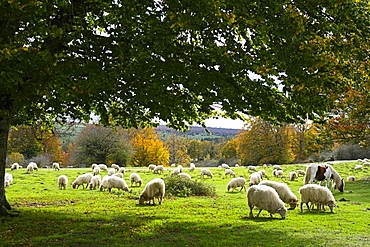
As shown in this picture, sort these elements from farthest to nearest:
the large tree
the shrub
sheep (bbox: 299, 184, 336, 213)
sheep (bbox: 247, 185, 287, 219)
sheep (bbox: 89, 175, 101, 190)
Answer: sheep (bbox: 89, 175, 101, 190) → the shrub → sheep (bbox: 299, 184, 336, 213) → sheep (bbox: 247, 185, 287, 219) → the large tree

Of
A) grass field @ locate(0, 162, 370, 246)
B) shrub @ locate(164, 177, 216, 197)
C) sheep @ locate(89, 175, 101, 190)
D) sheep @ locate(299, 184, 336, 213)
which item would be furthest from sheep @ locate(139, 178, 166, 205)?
sheep @ locate(89, 175, 101, 190)

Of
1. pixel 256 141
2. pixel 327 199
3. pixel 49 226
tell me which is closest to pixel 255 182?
pixel 327 199

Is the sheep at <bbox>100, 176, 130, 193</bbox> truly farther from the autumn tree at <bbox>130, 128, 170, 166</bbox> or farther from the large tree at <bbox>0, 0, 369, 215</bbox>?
the autumn tree at <bbox>130, 128, 170, 166</bbox>

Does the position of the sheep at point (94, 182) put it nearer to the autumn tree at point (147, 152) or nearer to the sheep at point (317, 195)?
the sheep at point (317, 195)

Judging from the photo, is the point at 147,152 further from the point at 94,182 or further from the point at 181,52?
the point at 181,52

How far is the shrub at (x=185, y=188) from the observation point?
2438 cm

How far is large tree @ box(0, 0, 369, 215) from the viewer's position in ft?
33.3

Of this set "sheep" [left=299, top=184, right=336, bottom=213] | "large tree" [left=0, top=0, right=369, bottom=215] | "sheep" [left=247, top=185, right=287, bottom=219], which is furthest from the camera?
"sheep" [left=299, top=184, right=336, bottom=213]

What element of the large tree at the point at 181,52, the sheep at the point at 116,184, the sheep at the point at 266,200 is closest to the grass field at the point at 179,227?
the sheep at the point at 266,200

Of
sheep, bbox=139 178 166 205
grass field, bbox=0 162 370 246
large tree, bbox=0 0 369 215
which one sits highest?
large tree, bbox=0 0 369 215

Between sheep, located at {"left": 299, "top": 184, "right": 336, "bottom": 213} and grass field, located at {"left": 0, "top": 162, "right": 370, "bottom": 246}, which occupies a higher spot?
sheep, located at {"left": 299, "top": 184, "right": 336, "bottom": 213}

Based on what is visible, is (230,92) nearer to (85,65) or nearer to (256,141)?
(85,65)

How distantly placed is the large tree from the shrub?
12.7 meters

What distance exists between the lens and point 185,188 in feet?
81.0
